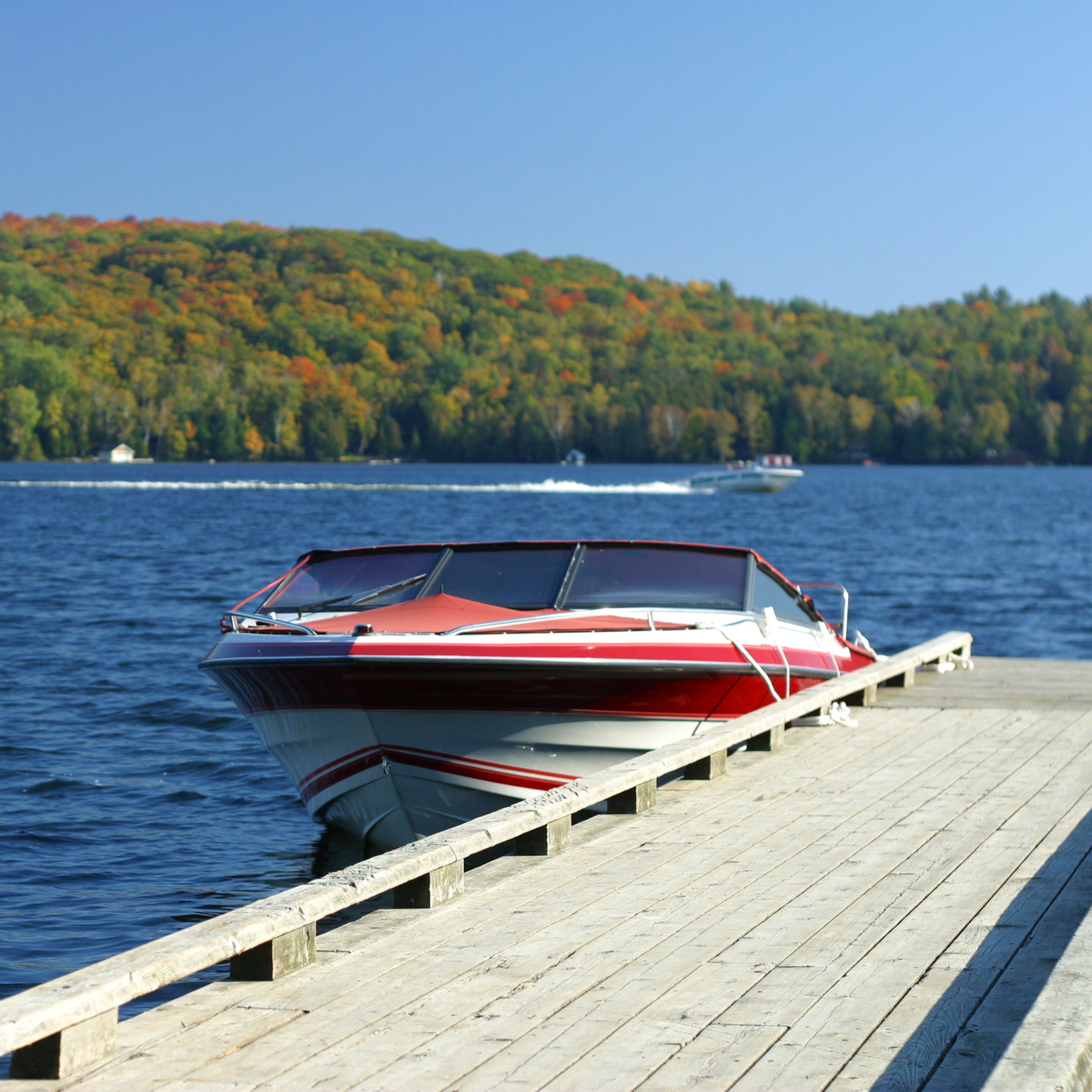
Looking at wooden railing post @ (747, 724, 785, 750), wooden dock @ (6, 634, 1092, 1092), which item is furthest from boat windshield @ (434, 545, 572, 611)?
wooden dock @ (6, 634, 1092, 1092)

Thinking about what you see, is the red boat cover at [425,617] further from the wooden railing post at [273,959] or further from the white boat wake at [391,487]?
the white boat wake at [391,487]

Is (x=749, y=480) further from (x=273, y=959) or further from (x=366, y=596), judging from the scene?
(x=273, y=959)

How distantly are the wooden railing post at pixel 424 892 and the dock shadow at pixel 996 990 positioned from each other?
5.98 ft

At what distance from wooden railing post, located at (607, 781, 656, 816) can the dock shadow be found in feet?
6.40

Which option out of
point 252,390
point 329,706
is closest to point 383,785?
point 329,706

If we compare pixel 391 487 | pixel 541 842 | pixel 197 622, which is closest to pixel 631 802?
pixel 541 842

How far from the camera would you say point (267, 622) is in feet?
30.3

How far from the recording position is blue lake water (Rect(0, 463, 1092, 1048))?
9.26m

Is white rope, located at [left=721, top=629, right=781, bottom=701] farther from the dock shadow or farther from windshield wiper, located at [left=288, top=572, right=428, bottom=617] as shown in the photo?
the dock shadow

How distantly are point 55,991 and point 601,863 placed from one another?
108 inches

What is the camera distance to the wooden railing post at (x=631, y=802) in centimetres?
714

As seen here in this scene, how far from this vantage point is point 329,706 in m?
8.49

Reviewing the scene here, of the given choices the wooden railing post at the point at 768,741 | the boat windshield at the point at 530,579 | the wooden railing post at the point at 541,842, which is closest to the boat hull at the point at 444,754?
the wooden railing post at the point at 768,741

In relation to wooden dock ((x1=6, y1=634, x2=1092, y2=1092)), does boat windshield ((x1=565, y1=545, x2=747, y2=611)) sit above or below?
above
